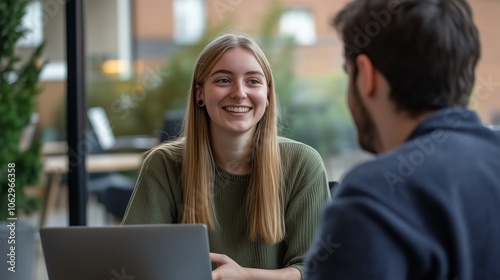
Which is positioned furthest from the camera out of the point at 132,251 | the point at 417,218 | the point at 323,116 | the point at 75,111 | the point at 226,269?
the point at 323,116

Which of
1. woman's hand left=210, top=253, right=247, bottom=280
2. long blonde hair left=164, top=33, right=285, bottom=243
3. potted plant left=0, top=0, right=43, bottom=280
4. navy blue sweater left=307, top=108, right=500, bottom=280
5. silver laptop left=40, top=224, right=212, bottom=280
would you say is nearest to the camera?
navy blue sweater left=307, top=108, right=500, bottom=280

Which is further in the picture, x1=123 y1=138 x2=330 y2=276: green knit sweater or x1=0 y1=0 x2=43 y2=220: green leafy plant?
x1=0 y1=0 x2=43 y2=220: green leafy plant

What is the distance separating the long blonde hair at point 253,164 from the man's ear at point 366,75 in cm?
96

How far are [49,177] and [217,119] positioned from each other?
443cm

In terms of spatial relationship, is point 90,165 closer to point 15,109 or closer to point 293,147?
point 15,109

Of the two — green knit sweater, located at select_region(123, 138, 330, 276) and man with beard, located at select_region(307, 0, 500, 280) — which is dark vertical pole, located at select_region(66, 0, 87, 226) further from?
man with beard, located at select_region(307, 0, 500, 280)

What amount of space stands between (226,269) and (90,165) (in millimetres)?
4274

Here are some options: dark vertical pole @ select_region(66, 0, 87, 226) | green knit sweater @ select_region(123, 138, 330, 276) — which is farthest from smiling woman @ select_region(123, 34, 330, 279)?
dark vertical pole @ select_region(66, 0, 87, 226)

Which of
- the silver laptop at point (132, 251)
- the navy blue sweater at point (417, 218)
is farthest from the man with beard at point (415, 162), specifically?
the silver laptop at point (132, 251)

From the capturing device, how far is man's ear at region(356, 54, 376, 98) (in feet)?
3.25

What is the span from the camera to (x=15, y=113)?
153 inches

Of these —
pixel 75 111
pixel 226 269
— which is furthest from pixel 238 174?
pixel 75 111

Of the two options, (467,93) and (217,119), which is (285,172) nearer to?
(217,119)

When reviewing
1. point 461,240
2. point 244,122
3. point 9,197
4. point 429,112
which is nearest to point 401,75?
point 429,112
